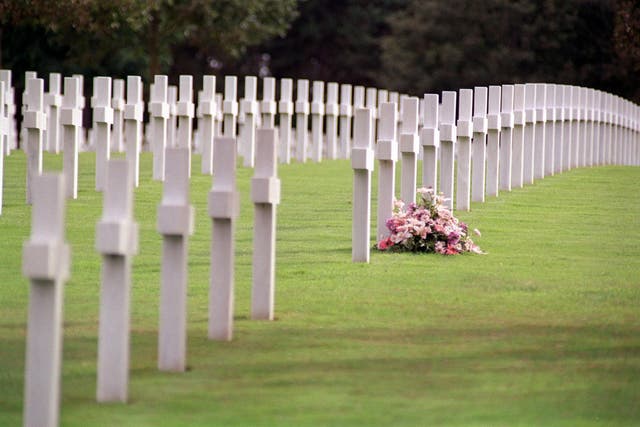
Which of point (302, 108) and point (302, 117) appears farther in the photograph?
point (302, 117)

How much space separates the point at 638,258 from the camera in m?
14.0

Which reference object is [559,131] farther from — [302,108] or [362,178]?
[362,178]

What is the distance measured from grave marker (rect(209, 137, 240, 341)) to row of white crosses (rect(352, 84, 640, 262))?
4.03m

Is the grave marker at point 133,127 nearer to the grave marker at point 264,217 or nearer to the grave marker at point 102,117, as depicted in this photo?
the grave marker at point 102,117

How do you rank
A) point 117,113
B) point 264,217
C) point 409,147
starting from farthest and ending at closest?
point 117,113
point 409,147
point 264,217

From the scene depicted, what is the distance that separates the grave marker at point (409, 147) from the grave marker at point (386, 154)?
59 centimetres

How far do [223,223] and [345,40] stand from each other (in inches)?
2241

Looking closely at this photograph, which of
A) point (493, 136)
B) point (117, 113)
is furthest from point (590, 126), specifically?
point (493, 136)

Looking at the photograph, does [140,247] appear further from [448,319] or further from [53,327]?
[53,327]

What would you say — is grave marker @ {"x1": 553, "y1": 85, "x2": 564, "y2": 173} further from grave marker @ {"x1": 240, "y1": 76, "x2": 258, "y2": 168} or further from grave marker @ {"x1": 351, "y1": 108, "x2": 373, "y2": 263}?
grave marker @ {"x1": 351, "y1": 108, "x2": 373, "y2": 263}

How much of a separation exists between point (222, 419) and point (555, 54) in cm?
4909

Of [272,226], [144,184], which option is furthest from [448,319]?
[144,184]

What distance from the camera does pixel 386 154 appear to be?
45.0ft

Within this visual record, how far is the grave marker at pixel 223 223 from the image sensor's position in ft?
28.8
